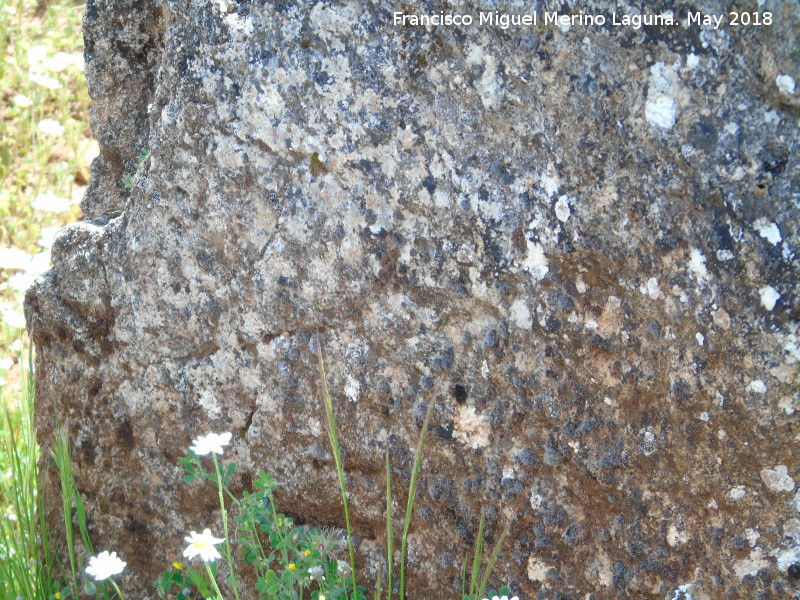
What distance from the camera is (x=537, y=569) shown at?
163cm

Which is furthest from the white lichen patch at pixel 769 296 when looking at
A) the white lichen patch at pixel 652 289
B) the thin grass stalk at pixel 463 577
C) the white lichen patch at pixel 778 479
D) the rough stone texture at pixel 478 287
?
the thin grass stalk at pixel 463 577

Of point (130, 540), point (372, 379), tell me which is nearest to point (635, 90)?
point (372, 379)

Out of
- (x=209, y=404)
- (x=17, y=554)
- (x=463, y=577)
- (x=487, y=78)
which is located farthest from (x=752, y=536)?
(x=17, y=554)

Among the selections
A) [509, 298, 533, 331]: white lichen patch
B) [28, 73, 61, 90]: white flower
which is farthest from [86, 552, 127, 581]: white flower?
[28, 73, 61, 90]: white flower

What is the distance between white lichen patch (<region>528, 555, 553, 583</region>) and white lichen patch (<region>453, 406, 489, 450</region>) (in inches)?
9.3

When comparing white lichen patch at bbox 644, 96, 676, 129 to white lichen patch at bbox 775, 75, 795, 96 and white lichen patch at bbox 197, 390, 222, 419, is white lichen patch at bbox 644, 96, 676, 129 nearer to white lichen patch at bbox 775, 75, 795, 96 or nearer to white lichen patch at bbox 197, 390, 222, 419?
white lichen patch at bbox 775, 75, 795, 96

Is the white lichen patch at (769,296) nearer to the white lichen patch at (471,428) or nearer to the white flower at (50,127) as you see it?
the white lichen patch at (471,428)

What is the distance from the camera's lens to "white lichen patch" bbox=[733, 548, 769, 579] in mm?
1475

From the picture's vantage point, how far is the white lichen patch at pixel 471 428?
1619 millimetres

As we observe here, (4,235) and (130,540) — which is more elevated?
(4,235)

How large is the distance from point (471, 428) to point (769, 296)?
572 millimetres

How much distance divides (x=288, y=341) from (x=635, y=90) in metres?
0.80

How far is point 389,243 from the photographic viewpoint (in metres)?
1.61

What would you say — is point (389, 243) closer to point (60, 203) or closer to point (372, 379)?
point (372, 379)
